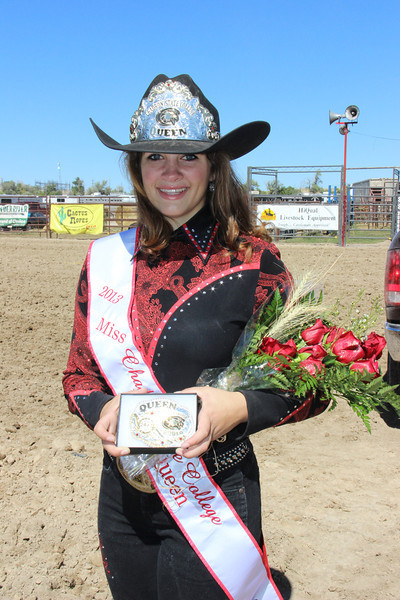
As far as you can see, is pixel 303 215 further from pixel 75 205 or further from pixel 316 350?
pixel 316 350

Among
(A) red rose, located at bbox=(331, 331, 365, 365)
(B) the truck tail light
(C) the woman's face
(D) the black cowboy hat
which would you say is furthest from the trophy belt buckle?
(B) the truck tail light

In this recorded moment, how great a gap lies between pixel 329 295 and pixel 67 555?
6032mm

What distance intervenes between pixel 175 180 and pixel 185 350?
501 millimetres

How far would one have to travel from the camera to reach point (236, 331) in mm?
1705

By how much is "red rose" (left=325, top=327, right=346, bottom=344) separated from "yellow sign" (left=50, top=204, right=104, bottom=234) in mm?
18675

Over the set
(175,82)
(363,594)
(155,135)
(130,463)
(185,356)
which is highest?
(175,82)

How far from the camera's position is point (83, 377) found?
1804mm

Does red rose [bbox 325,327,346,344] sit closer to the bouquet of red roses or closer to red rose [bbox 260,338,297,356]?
the bouquet of red roses

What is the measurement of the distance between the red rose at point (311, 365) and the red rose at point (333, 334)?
121 millimetres

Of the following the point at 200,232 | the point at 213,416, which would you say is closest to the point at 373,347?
the point at 213,416

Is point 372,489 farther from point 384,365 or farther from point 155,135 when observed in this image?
point 155,135

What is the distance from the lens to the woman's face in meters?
1.74

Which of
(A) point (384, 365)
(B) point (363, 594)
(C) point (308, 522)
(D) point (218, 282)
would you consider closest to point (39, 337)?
(A) point (384, 365)

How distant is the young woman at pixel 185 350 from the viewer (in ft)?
5.45
